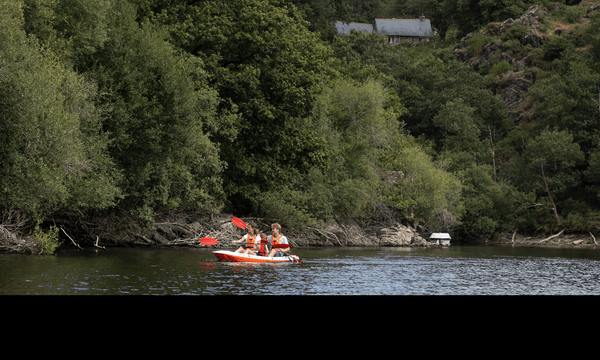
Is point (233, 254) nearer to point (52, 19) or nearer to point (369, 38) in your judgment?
point (52, 19)

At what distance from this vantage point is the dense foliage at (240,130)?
21.4 metres

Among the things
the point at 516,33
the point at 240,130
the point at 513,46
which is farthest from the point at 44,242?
the point at 516,33

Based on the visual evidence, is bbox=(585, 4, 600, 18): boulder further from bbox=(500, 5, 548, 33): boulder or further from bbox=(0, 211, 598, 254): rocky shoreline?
bbox=(0, 211, 598, 254): rocky shoreline

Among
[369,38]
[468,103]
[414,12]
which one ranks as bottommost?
[468,103]

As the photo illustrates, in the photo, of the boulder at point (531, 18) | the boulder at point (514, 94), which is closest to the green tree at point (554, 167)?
the boulder at point (514, 94)

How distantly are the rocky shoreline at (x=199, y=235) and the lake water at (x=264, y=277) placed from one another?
2.66m

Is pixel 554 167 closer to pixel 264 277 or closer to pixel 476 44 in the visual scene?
pixel 476 44

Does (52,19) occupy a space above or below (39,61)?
above

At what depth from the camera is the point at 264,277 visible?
19359 mm

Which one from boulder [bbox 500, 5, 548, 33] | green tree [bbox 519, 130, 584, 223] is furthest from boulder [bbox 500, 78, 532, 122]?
green tree [bbox 519, 130, 584, 223]

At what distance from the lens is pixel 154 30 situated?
2945 centimetres

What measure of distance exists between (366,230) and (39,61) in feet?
108

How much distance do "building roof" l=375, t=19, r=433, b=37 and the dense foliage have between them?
62.2 meters
